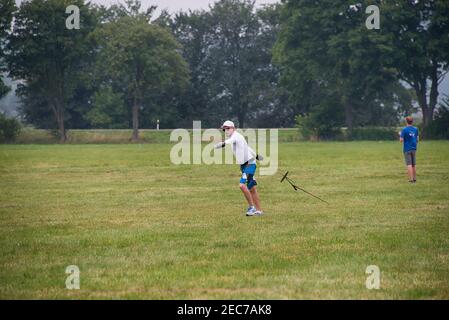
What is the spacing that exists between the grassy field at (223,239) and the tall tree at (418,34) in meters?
44.2

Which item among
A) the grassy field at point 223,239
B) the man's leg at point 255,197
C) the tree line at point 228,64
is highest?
the tree line at point 228,64

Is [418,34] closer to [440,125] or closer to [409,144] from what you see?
[440,125]

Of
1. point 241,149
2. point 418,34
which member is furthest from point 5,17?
point 241,149

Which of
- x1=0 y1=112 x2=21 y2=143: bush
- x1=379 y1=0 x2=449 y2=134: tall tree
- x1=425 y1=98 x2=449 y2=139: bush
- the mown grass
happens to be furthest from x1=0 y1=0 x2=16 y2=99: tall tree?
x1=425 y1=98 x2=449 y2=139: bush

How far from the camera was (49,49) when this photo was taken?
A: 78.1 m

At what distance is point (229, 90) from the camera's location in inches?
3733

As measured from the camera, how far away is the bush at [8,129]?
7300cm

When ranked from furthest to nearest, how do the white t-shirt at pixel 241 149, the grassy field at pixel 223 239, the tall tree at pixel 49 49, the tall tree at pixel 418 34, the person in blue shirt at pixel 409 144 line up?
the tall tree at pixel 49 49
the tall tree at pixel 418 34
the person in blue shirt at pixel 409 144
the white t-shirt at pixel 241 149
the grassy field at pixel 223 239

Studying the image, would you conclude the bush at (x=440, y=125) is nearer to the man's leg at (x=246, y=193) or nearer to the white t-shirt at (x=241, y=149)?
the white t-shirt at (x=241, y=149)

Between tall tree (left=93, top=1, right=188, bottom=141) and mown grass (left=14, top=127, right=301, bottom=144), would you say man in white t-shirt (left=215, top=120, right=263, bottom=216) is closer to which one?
mown grass (left=14, top=127, right=301, bottom=144)

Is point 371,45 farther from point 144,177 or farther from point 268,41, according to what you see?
point 144,177

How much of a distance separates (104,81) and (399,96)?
34141 mm

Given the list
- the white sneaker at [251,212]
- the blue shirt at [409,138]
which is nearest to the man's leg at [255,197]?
the white sneaker at [251,212]

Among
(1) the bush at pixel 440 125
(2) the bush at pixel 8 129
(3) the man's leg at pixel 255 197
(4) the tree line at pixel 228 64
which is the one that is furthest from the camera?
(2) the bush at pixel 8 129
